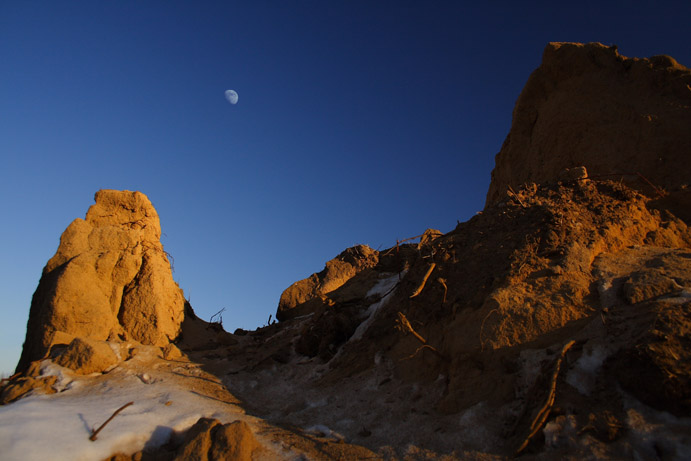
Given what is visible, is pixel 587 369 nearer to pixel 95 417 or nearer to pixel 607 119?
pixel 95 417

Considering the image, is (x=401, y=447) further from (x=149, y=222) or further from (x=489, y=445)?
(x=149, y=222)

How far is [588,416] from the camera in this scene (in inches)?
145

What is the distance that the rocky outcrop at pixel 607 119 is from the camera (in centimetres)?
778

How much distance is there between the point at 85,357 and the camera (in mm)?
6945

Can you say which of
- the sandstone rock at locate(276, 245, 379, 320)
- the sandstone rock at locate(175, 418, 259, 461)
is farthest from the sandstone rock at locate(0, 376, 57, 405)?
the sandstone rock at locate(276, 245, 379, 320)

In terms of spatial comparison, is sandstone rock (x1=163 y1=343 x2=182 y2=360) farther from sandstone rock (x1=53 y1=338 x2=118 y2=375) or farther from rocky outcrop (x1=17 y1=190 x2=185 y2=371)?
sandstone rock (x1=53 y1=338 x2=118 y2=375)

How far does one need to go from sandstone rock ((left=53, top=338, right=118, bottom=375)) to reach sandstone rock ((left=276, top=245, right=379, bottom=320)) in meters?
6.78

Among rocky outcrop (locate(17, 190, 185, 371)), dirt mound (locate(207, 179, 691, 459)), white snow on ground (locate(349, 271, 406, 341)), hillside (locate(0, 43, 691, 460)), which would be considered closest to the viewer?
dirt mound (locate(207, 179, 691, 459))

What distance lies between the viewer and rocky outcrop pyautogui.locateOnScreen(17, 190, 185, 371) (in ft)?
26.3

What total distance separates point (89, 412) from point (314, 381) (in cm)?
364

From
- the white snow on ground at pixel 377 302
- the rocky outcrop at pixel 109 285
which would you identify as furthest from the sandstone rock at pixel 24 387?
the white snow on ground at pixel 377 302

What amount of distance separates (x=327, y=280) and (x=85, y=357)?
9.32 metres

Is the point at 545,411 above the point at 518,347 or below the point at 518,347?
below

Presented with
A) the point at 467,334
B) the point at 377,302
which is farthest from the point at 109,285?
the point at 467,334
